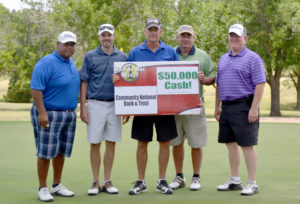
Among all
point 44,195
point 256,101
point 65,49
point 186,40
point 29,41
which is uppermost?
point 29,41

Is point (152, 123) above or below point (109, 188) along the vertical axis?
above

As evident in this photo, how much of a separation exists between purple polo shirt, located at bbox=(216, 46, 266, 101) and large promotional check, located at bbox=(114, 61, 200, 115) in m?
0.39

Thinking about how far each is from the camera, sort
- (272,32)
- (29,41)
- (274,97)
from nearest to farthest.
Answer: (272,32) < (274,97) < (29,41)

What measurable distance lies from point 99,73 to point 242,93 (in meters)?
1.86

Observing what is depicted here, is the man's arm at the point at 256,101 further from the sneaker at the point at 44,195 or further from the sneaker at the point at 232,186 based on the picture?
the sneaker at the point at 44,195

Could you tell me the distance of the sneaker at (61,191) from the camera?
255 inches

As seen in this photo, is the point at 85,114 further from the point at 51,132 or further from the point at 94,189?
the point at 94,189

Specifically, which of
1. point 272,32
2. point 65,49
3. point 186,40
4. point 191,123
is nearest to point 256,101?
point 191,123

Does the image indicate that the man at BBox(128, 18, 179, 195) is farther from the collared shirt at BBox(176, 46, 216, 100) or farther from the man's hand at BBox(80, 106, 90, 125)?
the man's hand at BBox(80, 106, 90, 125)

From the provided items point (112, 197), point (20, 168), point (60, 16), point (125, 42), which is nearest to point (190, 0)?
point (125, 42)

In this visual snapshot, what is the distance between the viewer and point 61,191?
6.52 meters

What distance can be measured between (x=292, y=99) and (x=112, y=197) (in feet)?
155

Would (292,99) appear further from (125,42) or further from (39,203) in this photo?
(39,203)

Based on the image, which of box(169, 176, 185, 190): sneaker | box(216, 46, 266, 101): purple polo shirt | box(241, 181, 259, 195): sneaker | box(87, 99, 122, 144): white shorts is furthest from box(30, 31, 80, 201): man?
box(241, 181, 259, 195): sneaker
